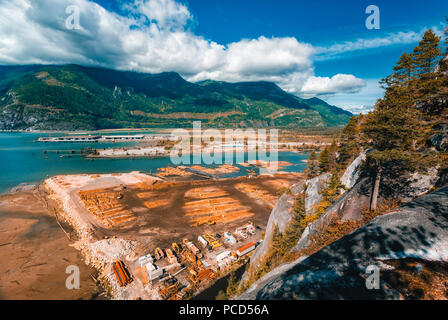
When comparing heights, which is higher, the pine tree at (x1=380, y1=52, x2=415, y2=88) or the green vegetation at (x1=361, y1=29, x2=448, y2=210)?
the pine tree at (x1=380, y1=52, x2=415, y2=88)

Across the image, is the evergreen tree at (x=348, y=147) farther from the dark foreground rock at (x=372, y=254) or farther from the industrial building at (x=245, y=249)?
the dark foreground rock at (x=372, y=254)

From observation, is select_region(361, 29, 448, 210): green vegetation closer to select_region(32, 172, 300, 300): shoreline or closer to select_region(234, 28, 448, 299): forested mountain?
select_region(234, 28, 448, 299): forested mountain

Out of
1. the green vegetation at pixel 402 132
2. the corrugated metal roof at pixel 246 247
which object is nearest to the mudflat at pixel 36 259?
the corrugated metal roof at pixel 246 247

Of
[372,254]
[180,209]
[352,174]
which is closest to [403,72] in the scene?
[352,174]

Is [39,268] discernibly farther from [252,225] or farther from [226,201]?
[226,201]

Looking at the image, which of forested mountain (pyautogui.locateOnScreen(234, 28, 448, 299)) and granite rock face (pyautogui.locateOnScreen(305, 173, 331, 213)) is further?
granite rock face (pyautogui.locateOnScreen(305, 173, 331, 213))

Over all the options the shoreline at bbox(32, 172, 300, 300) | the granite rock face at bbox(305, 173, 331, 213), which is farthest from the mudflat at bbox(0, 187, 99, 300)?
the granite rock face at bbox(305, 173, 331, 213)

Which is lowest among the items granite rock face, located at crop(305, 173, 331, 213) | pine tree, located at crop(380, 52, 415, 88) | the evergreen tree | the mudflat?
the mudflat
